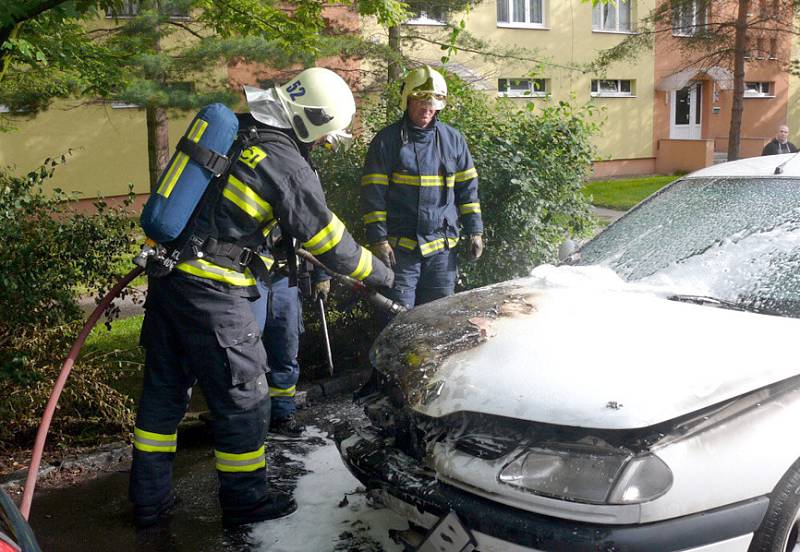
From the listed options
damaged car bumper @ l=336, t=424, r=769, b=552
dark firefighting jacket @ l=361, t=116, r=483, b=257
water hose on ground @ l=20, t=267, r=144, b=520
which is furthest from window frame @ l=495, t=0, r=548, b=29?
damaged car bumper @ l=336, t=424, r=769, b=552

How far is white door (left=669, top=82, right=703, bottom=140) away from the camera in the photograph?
26.9 m

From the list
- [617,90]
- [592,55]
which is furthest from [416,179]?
[617,90]

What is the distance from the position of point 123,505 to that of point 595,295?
8.12ft

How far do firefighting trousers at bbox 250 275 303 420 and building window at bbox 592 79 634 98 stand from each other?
20.8 meters

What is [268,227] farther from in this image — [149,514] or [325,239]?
[149,514]

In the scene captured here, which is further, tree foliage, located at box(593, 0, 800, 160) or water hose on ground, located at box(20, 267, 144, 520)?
tree foliage, located at box(593, 0, 800, 160)

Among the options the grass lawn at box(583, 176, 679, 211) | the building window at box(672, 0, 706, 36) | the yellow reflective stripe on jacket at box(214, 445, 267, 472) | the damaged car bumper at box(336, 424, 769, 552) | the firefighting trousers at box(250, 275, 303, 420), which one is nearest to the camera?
the damaged car bumper at box(336, 424, 769, 552)

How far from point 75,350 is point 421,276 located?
2384 millimetres

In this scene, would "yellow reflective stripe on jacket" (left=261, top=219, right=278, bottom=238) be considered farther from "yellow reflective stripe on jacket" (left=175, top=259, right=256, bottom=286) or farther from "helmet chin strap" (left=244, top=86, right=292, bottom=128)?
"helmet chin strap" (left=244, top=86, right=292, bottom=128)

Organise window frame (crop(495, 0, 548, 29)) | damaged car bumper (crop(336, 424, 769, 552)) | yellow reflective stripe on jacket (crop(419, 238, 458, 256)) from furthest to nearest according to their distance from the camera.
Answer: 1. window frame (crop(495, 0, 548, 29))
2. yellow reflective stripe on jacket (crop(419, 238, 458, 256))
3. damaged car bumper (crop(336, 424, 769, 552))

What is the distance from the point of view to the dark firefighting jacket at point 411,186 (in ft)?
16.8

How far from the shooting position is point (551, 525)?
252 centimetres

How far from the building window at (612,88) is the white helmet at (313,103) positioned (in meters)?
21.3

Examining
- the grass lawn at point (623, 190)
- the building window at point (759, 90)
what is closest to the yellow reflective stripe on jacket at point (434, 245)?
the grass lawn at point (623, 190)
